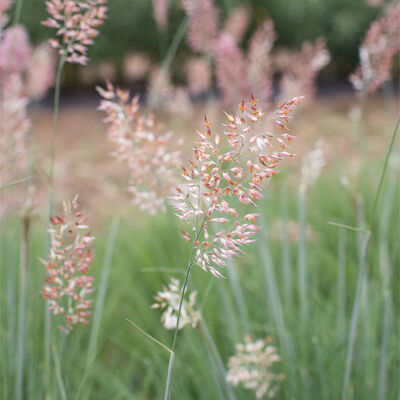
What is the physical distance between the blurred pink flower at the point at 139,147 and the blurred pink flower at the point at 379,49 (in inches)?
37.0

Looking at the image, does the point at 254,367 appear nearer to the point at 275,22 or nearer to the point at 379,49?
the point at 379,49

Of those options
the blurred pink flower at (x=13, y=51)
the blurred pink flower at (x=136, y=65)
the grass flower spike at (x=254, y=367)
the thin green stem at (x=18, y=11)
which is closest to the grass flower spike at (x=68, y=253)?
the grass flower spike at (x=254, y=367)

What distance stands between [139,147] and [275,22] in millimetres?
9023

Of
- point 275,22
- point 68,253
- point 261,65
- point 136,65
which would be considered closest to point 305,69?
point 261,65

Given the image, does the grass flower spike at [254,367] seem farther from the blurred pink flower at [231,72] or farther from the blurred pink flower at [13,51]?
the blurred pink flower at [13,51]

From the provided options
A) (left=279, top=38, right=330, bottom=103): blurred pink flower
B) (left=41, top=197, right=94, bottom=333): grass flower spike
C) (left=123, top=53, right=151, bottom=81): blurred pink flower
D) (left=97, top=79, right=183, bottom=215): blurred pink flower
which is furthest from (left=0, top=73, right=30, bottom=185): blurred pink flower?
(left=123, top=53, right=151, bottom=81): blurred pink flower

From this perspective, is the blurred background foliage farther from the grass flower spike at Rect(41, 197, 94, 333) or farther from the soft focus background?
the grass flower spike at Rect(41, 197, 94, 333)

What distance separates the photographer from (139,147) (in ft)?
4.10

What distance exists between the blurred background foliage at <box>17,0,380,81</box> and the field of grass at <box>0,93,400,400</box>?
234 inches

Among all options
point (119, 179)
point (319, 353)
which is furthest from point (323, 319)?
point (119, 179)

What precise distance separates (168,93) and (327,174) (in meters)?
1.76

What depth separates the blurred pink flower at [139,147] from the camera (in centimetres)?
114

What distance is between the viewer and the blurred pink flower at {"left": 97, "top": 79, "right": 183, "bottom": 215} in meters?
1.14

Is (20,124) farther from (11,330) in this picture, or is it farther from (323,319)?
(323,319)
